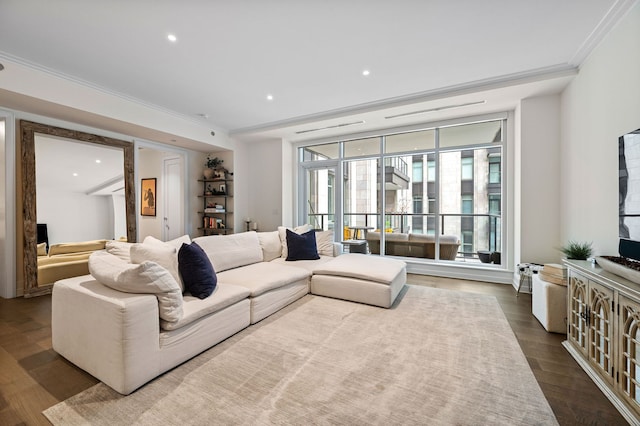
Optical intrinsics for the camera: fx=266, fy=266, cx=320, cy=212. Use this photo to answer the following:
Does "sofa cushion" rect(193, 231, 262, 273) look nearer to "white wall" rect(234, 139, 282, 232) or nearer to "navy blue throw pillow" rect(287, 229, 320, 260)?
"navy blue throw pillow" rect(287, 229, 320, 260)

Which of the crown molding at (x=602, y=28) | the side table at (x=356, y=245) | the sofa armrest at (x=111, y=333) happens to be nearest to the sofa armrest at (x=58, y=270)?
the sofa armrest at (x=111, y=333)

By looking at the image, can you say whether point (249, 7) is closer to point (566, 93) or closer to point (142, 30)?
point (142, 30)

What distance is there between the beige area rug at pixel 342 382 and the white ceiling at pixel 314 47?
2779mm

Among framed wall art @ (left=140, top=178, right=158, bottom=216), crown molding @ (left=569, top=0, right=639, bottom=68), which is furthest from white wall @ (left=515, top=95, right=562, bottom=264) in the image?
framed wall art @ (left=140, top=178, right=158, bottom=216)

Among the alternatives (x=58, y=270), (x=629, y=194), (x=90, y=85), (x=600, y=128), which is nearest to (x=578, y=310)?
(x=629, y=194)

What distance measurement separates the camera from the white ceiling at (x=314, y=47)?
218 centimetres

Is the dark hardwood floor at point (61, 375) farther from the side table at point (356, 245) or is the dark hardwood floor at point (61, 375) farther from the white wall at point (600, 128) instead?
the side table at point (356, 245)

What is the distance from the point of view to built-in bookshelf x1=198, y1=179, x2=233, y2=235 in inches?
229

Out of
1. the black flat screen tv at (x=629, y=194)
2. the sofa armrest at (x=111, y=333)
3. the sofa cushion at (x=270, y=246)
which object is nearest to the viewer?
the sofa armrest at (x=111, y=333)

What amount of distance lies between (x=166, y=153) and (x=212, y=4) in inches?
167

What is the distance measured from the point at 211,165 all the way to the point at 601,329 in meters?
6.11

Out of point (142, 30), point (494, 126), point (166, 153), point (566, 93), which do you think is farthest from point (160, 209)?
point (566, 93)

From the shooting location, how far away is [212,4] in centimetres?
213

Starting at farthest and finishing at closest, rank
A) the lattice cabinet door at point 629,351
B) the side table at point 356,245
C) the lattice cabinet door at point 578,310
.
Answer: the side table at point 356,245
the lattice cabinet door at point 578,310
the lattice cabinet door at point 629,351
